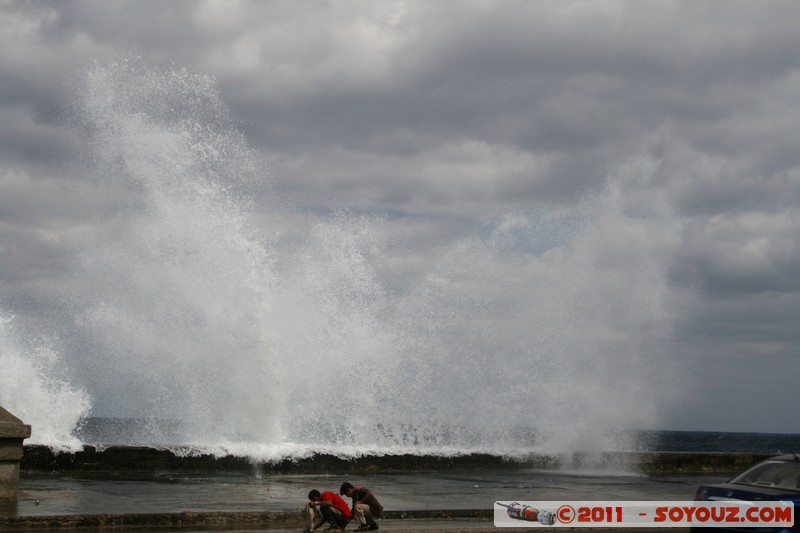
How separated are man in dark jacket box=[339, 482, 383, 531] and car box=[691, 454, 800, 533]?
394cm

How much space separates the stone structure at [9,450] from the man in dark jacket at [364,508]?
477 centimetres

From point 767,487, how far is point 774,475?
247 millimetres

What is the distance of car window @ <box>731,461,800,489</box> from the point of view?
9.05 meters

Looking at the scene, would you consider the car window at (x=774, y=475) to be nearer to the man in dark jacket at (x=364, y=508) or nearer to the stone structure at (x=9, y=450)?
the man in dark jacket at (x=364, y=508)

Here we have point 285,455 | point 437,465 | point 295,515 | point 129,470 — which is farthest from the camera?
point 437,465

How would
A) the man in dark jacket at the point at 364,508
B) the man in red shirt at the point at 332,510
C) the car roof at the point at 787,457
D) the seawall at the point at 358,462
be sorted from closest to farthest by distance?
1. the car roof at the point at 787,457
2. the man in red shirt at the point at 332,510
3. the man in dark jacket at the point at 364,508
4. the seawall at the point at 358,462

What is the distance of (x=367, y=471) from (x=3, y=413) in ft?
35.3

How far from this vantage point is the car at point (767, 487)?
867 centimetres

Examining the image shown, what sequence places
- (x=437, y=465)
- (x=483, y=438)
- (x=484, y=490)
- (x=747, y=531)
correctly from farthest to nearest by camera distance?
(x=483, y=438) → (x=437, y=465) → (x=484, y=490) → (x=747, y=531)

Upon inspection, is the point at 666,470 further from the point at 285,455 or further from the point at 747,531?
the point at 747,531

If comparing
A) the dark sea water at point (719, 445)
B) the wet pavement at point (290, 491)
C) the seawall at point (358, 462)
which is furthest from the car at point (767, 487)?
the dark sea water at point (719, 445)

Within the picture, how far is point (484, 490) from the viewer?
56.9ft

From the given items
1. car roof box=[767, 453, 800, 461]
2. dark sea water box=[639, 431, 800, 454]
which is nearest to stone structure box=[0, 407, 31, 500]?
car roof box=[767, 453, 800, 461]

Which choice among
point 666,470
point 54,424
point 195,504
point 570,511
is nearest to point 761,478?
point 570,511
